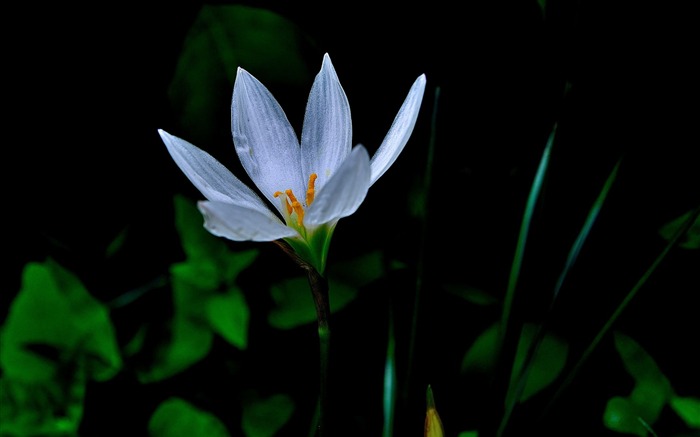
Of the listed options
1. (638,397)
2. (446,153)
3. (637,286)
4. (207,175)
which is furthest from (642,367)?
(207,175)

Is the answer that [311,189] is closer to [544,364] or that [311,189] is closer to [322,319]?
[322,319]

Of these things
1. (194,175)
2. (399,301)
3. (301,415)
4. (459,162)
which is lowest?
(301,415)

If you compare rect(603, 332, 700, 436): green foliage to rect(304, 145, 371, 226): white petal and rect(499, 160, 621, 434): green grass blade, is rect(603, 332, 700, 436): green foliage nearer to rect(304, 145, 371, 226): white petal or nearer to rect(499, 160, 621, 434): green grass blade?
rect(499, 160, 621, 434): green grass blade

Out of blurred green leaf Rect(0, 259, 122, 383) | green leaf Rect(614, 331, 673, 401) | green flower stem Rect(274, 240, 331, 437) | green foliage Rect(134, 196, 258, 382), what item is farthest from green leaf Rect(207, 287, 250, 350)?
green leaf Rect(614, 331, 673, 401)

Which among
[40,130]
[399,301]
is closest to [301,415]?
[399,301]

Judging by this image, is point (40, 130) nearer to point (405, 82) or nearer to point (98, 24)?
point (98, 24)

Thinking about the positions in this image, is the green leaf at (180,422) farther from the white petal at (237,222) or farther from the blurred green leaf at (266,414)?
the white petal at (237,222)

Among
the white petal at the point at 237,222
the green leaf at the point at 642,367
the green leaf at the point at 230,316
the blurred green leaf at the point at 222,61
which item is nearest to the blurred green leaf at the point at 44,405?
the green leaf at the point at 230,316
